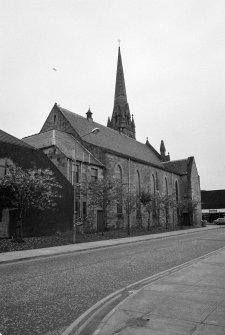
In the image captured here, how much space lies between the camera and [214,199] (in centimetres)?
7381

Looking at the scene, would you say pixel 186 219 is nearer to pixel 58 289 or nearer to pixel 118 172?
pixel 118 172

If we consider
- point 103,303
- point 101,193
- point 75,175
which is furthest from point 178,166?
point 103,303

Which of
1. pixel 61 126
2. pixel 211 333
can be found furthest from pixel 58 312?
pixel 61 126

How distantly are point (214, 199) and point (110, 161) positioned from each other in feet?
144

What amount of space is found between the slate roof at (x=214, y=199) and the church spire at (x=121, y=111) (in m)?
24.1

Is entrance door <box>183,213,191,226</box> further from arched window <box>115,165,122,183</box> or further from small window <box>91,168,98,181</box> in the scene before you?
small window <box>91,168,98,181</box>

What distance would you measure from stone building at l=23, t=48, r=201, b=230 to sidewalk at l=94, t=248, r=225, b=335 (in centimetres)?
2093

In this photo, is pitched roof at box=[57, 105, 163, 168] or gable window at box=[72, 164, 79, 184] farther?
pitched roof at box=[57, 105, 163, 168]

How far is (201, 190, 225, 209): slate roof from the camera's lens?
72.1 metres

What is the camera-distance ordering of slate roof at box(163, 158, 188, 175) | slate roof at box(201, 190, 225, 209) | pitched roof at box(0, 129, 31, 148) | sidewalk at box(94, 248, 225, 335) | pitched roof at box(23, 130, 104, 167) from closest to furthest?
1. sidewalk at box(94, 248, 225, 335)
2. pitched roof at box(0, 129, 31, 148)
3. pitched roof at box(23, 130, 104, 167)
4. slate roof at box(163, 158, 188, 175)
5. slate roof at box(201, 190, 225, 209)

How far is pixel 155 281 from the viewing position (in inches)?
336

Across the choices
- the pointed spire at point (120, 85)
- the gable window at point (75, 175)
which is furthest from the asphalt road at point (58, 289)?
the pointed spire at point (120, 85)

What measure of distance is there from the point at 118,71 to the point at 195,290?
68529mm

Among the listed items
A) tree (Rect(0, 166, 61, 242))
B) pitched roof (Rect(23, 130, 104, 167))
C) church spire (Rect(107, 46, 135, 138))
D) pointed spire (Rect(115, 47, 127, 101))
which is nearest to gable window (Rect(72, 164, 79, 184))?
pitched roof (Rect(23, 130, 104, 167))
